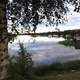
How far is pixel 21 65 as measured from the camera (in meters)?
14.6

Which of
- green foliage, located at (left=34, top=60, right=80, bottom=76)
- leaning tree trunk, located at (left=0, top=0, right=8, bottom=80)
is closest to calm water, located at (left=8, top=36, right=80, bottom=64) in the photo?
green foliage, located at (left=34, top=60, right=80, bottom=76)

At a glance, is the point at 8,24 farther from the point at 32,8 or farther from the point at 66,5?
the point at 66,5

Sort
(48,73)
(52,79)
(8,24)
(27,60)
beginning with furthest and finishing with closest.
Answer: (48,73)
(52,79)
(27,60)
(8,24)

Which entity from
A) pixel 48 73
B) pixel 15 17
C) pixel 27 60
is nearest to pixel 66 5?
pixel 15 17

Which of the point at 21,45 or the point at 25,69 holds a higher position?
the point at 21,45

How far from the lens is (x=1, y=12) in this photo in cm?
860

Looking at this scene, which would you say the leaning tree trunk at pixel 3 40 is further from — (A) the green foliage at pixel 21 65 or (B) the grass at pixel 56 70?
(B) the grass at pixel 56 70

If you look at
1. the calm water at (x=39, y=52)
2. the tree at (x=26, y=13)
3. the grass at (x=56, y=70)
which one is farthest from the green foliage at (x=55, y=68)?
the tree at (x=26, y=13)

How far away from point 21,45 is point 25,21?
5117 mm

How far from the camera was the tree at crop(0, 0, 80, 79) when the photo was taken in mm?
8594

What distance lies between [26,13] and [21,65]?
18.2 ft

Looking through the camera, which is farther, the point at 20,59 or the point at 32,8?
the point at 20,59

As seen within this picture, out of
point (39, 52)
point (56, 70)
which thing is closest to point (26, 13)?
point (56, 70)

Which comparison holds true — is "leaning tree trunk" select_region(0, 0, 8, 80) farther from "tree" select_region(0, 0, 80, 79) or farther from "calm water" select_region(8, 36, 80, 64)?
"calm water" select_region(8, 36, 80, 64)
